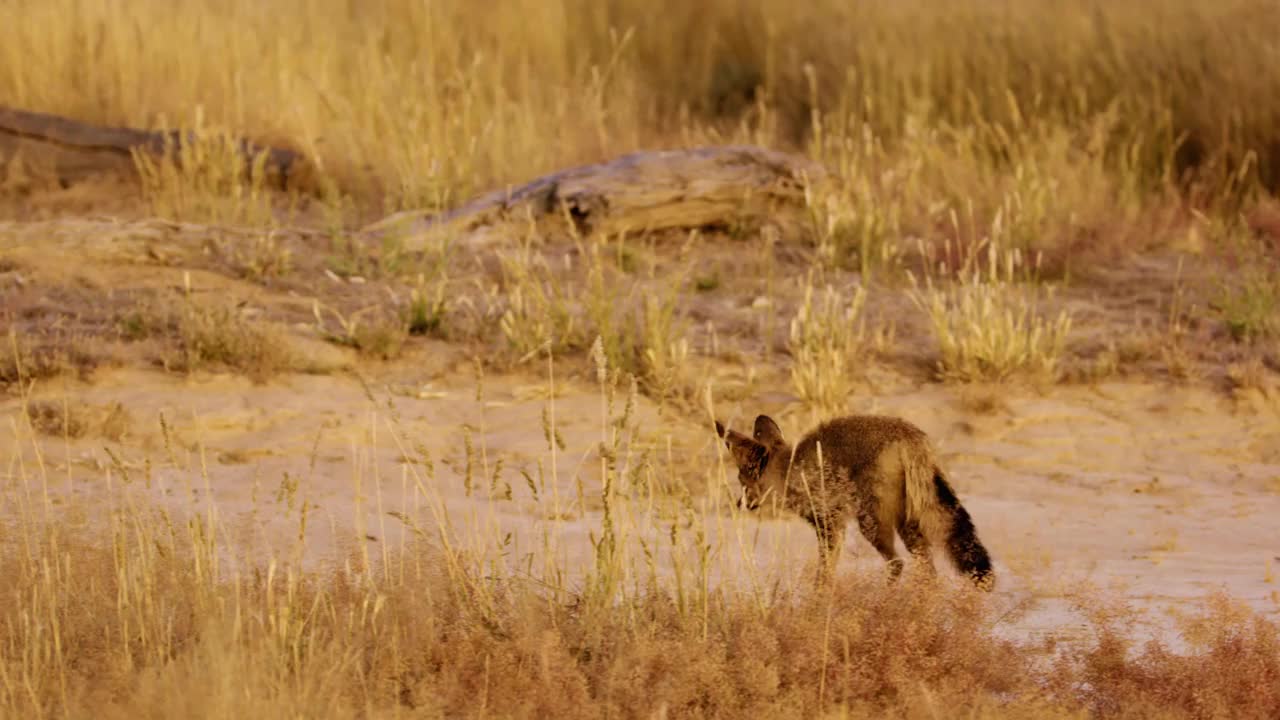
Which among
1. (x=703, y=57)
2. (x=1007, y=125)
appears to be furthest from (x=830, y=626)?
(x=703, y=57)

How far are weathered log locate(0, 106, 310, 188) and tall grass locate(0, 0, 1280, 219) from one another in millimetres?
470

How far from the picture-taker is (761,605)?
416 cm

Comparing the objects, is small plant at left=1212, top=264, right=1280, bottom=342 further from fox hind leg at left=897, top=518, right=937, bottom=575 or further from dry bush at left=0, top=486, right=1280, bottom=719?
dry bush at left=0, top=486, right=1280, bottom=719

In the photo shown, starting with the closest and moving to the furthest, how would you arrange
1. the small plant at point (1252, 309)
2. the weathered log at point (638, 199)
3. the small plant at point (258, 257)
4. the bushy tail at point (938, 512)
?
the bushy tail at point (938, 512)
the small plant at point (1252, 309)
the small plant at point (258, 257)
the weathered log at point (638, 199)

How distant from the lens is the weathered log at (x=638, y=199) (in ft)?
28.6

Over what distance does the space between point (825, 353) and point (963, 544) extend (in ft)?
8.07

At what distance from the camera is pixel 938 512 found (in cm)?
479

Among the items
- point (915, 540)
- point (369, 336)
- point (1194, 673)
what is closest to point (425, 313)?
point (369, 336)

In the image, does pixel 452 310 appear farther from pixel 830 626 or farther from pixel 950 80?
pixel 950 80

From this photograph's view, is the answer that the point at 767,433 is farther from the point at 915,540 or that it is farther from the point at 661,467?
the point at 661,467

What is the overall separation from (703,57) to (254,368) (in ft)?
26.4

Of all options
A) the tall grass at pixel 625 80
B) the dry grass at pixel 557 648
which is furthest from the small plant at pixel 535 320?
the dry grass at pixel 557 648

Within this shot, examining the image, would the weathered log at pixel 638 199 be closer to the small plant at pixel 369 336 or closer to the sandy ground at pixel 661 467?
the small plant at pixel 369 336

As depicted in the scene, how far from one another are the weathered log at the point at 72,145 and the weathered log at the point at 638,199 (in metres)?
1.77
